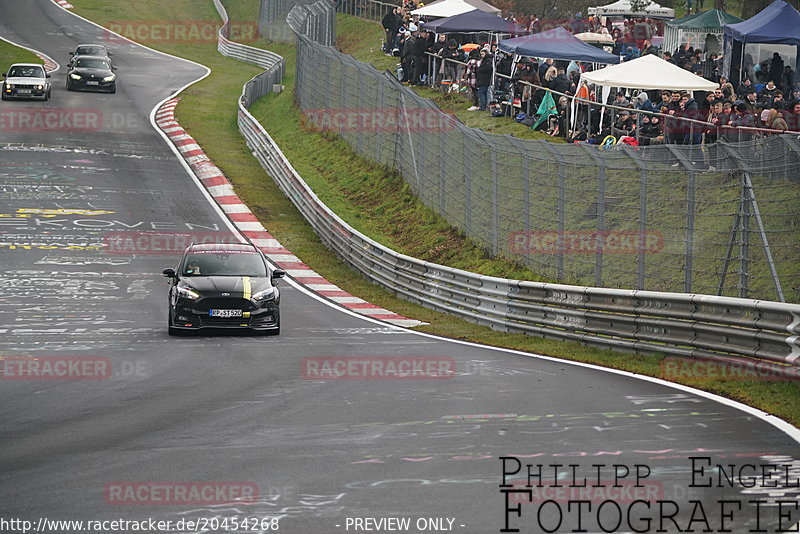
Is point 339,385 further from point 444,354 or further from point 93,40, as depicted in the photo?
point 93,40

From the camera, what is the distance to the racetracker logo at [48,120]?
1655 inches

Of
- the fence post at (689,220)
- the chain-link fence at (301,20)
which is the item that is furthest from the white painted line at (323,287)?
the chain-link fence at (301,20)

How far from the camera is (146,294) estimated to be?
2280cm

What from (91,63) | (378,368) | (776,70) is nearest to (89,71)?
(91,63)

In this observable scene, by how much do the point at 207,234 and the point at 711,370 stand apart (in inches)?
717

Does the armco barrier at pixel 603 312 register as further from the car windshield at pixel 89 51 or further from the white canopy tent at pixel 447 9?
the car windshield at pixel 89 51

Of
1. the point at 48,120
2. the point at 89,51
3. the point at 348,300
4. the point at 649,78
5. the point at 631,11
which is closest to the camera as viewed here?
the point at 348,300

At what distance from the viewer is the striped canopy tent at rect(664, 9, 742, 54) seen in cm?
3403

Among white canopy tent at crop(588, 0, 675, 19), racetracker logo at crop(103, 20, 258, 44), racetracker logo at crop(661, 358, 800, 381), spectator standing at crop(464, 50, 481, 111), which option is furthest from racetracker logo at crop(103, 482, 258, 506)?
racetracker logo at crop(103, 20, 258, 44)

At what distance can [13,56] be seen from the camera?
57500 mm

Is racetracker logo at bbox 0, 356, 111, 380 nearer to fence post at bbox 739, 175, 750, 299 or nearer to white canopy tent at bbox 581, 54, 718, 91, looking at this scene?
fence post at bbox 739, 175, 750, 299

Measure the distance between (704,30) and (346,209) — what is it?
39.4 feet

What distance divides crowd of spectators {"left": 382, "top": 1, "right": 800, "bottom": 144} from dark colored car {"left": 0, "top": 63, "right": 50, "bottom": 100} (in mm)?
13285

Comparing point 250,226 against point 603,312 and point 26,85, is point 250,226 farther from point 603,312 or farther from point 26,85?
point 26,85
